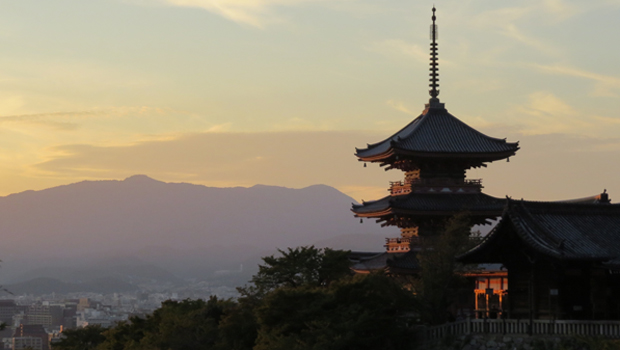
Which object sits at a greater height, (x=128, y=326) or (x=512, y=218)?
(x=512, y=218)

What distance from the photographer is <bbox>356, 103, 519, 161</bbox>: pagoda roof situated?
52.3m

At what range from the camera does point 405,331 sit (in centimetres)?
4097

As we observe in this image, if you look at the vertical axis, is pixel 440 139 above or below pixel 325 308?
above

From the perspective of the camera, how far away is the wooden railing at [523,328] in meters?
34.1

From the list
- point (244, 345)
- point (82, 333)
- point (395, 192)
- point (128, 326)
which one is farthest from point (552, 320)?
point (82, 333)

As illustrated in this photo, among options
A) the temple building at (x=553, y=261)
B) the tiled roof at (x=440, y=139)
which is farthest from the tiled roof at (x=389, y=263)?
the temple building at (x=553, y=261)

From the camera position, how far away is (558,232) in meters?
37.8

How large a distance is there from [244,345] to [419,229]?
1287cm

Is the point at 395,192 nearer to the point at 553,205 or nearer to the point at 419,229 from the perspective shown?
the point at 419,229

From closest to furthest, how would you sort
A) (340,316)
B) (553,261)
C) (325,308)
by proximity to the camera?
(553,261), (340,316), (325,308)

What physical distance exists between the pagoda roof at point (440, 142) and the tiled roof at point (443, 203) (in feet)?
7.14

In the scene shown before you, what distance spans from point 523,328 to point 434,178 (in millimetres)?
17949

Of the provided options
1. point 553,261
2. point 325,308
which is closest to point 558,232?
point 553,261

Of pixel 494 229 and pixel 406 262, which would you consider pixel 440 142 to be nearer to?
pixel 406 262
